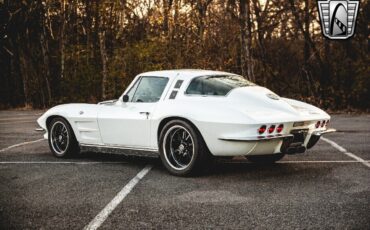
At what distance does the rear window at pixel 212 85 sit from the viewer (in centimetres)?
662

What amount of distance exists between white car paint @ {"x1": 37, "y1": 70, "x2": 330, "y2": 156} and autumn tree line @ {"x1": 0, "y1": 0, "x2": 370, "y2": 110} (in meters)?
13.3

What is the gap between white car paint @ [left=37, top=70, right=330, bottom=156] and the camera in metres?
6.03

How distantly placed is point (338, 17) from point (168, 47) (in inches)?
334

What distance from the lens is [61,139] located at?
27.6 feet

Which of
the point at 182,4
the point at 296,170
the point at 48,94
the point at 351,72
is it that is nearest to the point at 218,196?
the point at 296,170

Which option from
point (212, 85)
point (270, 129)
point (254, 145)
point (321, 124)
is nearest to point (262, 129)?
point (270, 129)

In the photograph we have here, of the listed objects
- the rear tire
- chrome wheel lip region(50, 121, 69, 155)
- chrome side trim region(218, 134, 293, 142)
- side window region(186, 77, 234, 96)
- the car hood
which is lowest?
the rear tire

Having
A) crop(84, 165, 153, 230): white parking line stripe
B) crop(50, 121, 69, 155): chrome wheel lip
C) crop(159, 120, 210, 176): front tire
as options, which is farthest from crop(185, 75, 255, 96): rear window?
crop(50, 121, 69, 155): chrome wheel lip

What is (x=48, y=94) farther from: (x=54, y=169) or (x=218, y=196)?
(x=218, y=196)

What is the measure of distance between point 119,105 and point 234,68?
48.0 feet

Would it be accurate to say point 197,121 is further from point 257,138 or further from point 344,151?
point 344,151

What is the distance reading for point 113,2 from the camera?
2373 cm

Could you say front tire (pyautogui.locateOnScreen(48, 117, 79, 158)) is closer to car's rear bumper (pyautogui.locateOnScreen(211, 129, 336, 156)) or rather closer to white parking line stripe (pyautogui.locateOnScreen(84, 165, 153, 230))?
white parking line stripe (pyautogui.locateOnScreen(84, 165, 153, 230))

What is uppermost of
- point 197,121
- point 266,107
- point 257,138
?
point 266,107
